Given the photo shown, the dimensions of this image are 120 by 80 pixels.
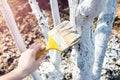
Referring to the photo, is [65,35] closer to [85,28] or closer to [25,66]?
[85,28]

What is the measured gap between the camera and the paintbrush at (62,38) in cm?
142

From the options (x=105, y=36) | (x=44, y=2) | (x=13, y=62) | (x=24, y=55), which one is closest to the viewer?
(x=24, y=55)

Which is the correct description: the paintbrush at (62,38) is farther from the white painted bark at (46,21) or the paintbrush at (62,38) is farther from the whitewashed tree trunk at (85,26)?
the white painted bark at (46,21)

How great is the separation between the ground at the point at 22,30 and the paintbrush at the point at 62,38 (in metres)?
1.22

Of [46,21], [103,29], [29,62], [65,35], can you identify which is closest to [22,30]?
[46,21]

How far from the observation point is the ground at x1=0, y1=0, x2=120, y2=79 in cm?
267

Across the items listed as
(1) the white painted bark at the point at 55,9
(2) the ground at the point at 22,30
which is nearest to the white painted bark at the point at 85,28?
(1) the white painted bark at the point at 55,9

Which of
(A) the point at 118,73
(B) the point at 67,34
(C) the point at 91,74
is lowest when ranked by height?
(A) the point at 118,73

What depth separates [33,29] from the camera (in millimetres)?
2875

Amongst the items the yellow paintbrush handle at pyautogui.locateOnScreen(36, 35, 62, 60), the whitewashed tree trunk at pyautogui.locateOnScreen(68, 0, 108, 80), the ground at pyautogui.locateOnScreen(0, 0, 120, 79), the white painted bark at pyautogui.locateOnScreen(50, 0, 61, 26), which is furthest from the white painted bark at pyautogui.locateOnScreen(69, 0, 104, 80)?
the ground at pyautogui.locateOnScreen(0, 0, 120, 79)

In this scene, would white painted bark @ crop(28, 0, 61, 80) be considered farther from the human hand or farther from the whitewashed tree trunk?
the human hand

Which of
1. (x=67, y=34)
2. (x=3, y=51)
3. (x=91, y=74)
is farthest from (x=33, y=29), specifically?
(x=67, y=34)

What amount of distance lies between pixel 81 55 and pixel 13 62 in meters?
1.19

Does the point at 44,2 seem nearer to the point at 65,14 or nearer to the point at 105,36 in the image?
the point at 65,14
